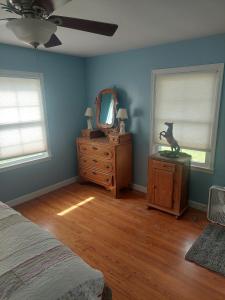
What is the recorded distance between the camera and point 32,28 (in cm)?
111

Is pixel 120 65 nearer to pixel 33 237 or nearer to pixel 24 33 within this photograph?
pixel 24 33

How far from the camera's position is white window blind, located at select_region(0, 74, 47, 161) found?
2830 millimetres

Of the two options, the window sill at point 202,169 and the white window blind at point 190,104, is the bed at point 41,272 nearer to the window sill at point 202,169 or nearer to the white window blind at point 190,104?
the window sill at point 202,169

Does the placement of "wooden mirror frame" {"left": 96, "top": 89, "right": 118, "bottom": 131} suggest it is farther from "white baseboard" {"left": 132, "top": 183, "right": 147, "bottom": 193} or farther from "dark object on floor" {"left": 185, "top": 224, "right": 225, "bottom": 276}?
"dark object on floor" {"left": 185, "top": 224, "right": 225, "bottom": 276}

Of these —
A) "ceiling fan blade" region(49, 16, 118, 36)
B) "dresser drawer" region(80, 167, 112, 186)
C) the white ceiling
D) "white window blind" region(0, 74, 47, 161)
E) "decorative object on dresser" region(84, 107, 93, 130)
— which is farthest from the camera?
"decorative object on dresser" region(84, 107, 93, 130)

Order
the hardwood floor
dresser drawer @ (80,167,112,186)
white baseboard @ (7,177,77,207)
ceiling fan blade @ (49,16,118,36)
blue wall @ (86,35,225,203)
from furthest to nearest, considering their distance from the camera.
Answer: dresser drawer @ (80,167,112,186) → white baseboard @ (7,177,77,207) → blue wall @ (86,35,225,203) → the hardwood floor → ceiling fan blade @ (49,16,118,36)

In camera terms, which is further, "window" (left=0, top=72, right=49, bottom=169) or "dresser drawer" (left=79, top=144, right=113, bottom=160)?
"dresser drawer" (left=79, top=144, right=113, bottom=160)

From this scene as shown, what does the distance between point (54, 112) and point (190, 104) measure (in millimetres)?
2124

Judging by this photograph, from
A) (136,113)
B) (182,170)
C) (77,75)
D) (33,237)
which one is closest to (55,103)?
(77,75)

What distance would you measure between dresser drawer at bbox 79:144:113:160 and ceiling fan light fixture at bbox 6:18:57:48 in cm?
213

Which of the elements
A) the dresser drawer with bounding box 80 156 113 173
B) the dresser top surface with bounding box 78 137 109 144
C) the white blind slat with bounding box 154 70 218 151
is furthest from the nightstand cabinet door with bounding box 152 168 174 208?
the dresser top surface with bounding box 78 137 109 144

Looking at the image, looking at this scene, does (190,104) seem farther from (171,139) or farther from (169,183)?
(169,183)

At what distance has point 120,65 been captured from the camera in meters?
3.28

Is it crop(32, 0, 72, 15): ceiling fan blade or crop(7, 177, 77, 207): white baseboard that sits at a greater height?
crop(32, 0, 72, 15): ceiling fan blade
